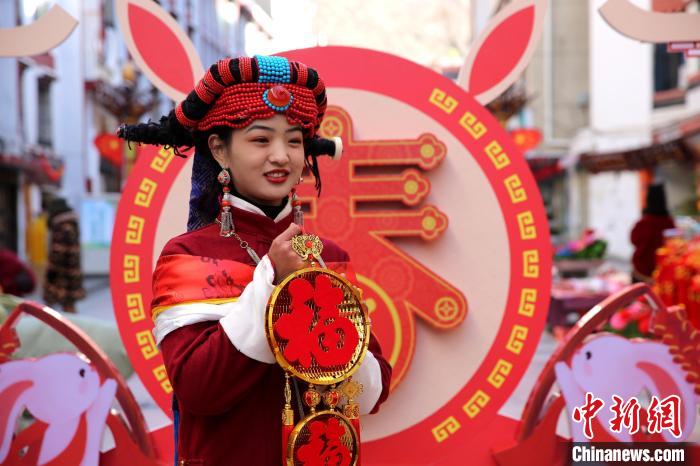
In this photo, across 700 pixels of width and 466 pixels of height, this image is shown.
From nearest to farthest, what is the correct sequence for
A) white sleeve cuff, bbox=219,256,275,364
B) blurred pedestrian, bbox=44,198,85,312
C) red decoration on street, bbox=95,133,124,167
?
white sleeve cuff, bbox=219,256,275,364
blurred pedestrian, bbox=44,198,85,312
red decoration on street, bbox=95,133,124,167

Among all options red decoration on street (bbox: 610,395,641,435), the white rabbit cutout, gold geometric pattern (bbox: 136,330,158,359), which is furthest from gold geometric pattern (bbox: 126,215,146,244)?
red decoration on street (bbox: 610,395,641,435)

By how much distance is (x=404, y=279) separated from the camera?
2.96 meters

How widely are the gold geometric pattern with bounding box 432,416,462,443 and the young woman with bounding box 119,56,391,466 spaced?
46.1 inches

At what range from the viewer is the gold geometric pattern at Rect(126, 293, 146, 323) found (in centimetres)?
287

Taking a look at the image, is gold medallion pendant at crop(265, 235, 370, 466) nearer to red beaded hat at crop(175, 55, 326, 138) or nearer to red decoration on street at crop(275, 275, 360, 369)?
red decoration on street at crop(275, 275, 360, 369)

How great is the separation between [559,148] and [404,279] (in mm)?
20355

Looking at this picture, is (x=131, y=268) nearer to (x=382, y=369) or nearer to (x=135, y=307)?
(x=135, y=307)

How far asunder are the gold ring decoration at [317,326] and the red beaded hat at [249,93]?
378 mm

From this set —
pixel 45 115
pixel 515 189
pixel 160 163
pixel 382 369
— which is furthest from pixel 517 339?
pixel 45 115

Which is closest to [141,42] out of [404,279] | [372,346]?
[404,279]

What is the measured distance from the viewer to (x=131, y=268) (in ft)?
9.48

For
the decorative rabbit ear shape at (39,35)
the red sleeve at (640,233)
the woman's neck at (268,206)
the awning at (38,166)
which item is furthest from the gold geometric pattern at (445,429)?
the awning at (38,166)

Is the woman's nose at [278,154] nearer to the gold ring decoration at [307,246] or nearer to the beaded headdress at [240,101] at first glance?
the beaded headdress at [240,101]

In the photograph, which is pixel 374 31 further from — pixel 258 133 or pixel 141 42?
pixel 258 133
